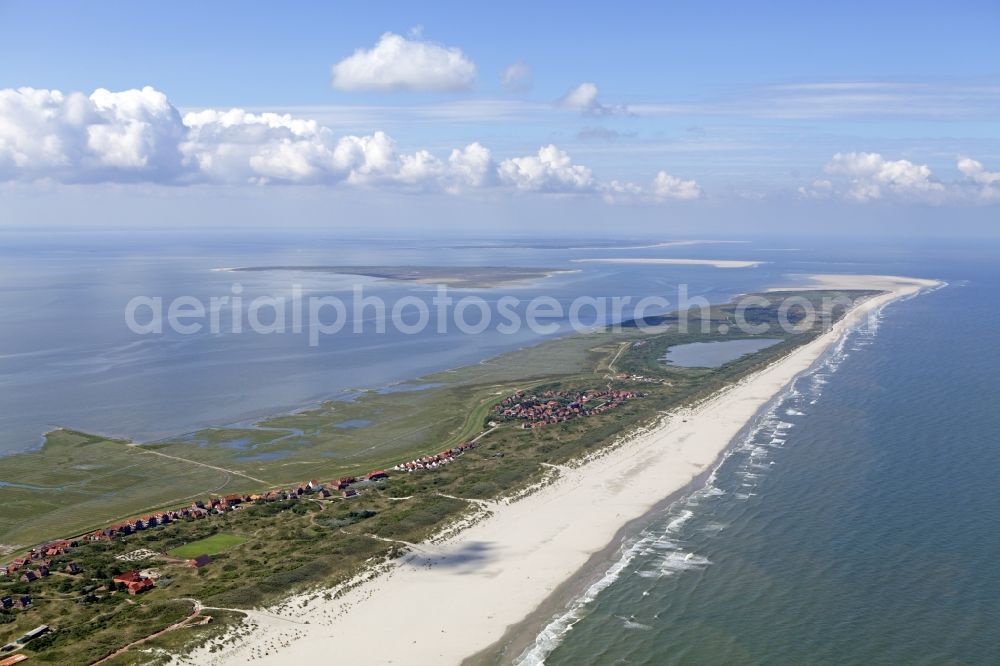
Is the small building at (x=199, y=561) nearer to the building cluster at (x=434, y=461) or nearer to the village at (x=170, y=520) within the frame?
the village at (x=170, y=520)

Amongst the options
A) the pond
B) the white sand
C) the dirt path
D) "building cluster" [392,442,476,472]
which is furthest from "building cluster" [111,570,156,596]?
the pond

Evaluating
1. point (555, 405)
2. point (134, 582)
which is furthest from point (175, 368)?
point (134, 582)

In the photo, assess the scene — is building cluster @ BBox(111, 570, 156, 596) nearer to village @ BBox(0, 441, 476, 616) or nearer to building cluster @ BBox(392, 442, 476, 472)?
village @ BBox(0, 441, 476, 616)

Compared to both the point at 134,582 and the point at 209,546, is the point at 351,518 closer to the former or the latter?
the point at 209,546

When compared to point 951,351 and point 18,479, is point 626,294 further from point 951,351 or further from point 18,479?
point 18,479

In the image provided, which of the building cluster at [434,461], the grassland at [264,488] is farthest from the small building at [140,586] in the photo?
the building cluster at [434,461]

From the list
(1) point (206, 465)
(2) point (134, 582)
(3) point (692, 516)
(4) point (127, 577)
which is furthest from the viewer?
(1) point (206, 465)
